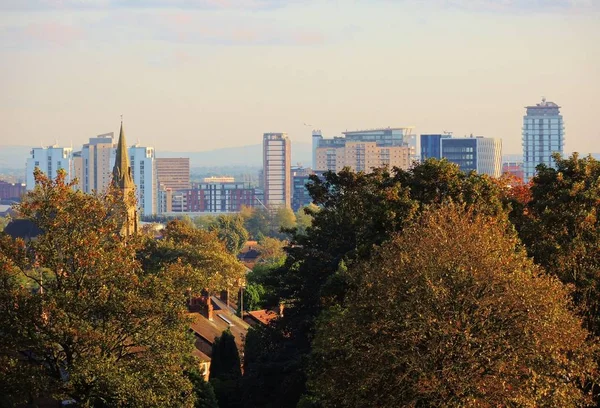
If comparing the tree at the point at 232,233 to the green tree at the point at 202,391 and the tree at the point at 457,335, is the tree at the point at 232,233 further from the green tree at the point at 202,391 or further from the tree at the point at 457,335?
the tree at the point at 457,335

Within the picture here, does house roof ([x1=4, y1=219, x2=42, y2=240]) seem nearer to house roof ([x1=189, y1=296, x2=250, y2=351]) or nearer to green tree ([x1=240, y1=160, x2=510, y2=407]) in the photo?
house roof ([x1=189, y1=296, x2=250, y2=351])

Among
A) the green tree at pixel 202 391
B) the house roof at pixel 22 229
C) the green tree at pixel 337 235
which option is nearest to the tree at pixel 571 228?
the green tree at pixel 337 235

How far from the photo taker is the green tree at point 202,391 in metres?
37.2

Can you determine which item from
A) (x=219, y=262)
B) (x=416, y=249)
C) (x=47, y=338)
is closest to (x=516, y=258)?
(x=416, y=249)

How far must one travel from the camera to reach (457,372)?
2573 centimetres

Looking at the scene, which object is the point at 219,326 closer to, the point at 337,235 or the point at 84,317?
the point at 337,235

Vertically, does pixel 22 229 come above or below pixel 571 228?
below

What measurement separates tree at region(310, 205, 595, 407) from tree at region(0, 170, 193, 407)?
4.00m

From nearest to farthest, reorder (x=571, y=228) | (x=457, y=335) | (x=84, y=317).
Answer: (x=457, y=335) → (x=84, y=317) → (x=571, y=228)

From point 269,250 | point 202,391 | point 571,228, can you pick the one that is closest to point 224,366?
point 202,391

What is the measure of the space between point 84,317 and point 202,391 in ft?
28.4

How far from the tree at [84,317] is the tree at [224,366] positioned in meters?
12.3

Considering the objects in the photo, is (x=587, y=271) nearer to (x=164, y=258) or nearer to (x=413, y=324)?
(x=413, y=324)

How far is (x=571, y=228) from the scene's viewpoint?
106 ft
